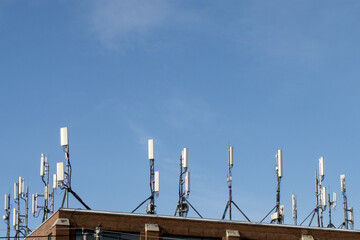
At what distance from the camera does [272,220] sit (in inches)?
2662

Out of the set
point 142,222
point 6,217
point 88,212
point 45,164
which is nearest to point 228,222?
point 142,222

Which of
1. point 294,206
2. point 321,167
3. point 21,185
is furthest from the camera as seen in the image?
point 294,206

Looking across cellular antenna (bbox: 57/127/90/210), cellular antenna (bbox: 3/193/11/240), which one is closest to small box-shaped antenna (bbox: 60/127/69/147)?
cellular antenna (bbox: 57/127/90/210)

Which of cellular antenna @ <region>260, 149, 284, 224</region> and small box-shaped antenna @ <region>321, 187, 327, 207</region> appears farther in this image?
small box-shaped antenna @ <region>321, 187, 327, 207</region>

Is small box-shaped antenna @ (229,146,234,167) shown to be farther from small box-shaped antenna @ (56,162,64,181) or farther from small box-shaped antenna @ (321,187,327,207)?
small box-shaped antenna @ (56,162,64,181)

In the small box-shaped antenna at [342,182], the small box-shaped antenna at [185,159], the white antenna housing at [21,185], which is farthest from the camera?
the white antenna housing at [21,185]

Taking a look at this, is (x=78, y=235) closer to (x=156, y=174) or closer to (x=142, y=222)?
(x=142, y=222)

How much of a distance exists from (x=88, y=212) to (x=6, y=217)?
2769cm

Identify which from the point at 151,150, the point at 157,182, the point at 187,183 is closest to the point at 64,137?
the point at 151,150

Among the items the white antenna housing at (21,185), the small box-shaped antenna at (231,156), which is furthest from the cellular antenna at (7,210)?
the small box-shaped antenna at (231,156)

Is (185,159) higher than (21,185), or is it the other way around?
(185,159)

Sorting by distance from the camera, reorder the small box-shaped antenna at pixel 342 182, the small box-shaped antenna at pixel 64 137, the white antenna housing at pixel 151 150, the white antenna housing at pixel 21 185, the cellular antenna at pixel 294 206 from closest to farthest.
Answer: the small box-shaped antenna at pixel 64 137
the white antenna housing at pixel 151 150
the small box-shaped antenna at pixel 342 182
the white antenna housing at pixel 21 185
the cellular antenna at pixel 294 206

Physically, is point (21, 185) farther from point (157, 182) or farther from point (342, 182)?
point (342, 182)

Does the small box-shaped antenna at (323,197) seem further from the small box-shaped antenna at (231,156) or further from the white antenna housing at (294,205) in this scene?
the small box-shaped antenna at (231,156)
